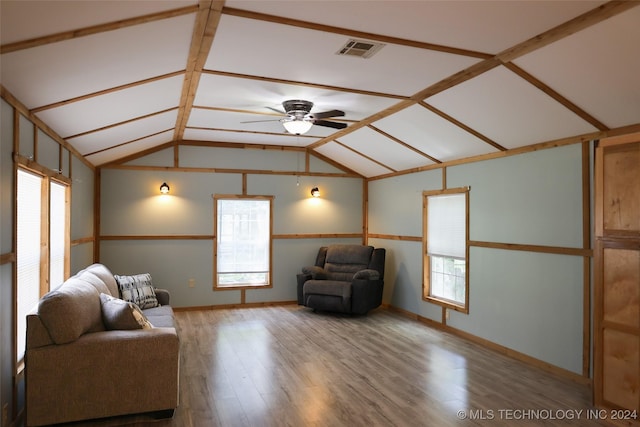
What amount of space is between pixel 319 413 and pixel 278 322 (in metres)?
3.11

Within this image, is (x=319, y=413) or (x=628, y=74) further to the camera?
(x=319, y=413)

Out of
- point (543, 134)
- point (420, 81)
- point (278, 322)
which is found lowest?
point (278, 322)

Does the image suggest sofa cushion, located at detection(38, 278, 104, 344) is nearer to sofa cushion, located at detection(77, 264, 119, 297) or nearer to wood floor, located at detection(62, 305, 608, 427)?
wood floor, located at detection(62, 305, 608, 427)

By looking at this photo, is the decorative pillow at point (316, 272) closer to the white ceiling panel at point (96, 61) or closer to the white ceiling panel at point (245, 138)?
the white ceiling panel at point (245, 138)

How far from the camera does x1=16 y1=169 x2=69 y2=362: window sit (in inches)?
137

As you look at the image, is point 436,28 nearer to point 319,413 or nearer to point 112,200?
point 319,413

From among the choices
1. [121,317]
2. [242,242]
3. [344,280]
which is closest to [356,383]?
[121,317]

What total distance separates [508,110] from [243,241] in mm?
4789

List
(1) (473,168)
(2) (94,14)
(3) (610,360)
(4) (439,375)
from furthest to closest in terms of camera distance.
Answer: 1. (1) (473,168)
2. (4) (439,375)
3. (3) (610,360)
4. (2) (94,14)

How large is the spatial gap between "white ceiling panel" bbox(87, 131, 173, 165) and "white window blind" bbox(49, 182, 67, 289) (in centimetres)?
135

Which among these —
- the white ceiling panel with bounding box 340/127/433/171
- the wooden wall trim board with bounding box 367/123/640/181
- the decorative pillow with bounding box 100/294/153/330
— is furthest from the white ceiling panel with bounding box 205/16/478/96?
the decorative pillow with bounding box 100/294/153/330

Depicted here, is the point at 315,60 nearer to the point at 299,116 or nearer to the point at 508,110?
the point at 299,116

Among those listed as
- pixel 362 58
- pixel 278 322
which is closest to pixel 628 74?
pixel 362 58

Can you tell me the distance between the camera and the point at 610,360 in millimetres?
3518
